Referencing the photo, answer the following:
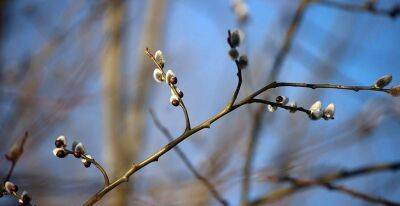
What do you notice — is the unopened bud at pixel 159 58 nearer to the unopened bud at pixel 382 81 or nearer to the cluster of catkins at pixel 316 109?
the cluster of catkins at pixel 316 109

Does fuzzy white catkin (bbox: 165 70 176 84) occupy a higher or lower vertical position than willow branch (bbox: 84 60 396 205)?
higher

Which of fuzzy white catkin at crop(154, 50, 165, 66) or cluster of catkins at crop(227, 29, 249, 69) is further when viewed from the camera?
fuzzy white catkin at crop(154, 50, 165, 66)

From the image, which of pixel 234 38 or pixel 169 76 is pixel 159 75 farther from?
pixel 234 38

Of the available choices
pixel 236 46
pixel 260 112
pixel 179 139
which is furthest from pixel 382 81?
pixel 260 112

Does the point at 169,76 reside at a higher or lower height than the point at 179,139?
higher

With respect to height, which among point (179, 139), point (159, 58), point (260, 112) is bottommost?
point (179, 139)

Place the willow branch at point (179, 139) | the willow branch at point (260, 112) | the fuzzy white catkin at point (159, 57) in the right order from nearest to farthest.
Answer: the willow branch at point (179, 139)
the fuzzy white catkin at point (159, 57)
the willow branch at point (260, 112)

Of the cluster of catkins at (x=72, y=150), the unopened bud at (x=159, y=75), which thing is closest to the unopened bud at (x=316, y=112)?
the unopened bud at (x=159, y=75)

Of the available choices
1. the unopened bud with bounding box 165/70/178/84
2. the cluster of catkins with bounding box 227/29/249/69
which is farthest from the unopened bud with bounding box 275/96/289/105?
the unopened bud with bounding box 165/70/178/84

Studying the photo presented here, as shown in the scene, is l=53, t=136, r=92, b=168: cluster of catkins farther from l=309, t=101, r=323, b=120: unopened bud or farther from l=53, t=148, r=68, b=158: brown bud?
l=309, t=101, r=323, b=120: unopened bud
